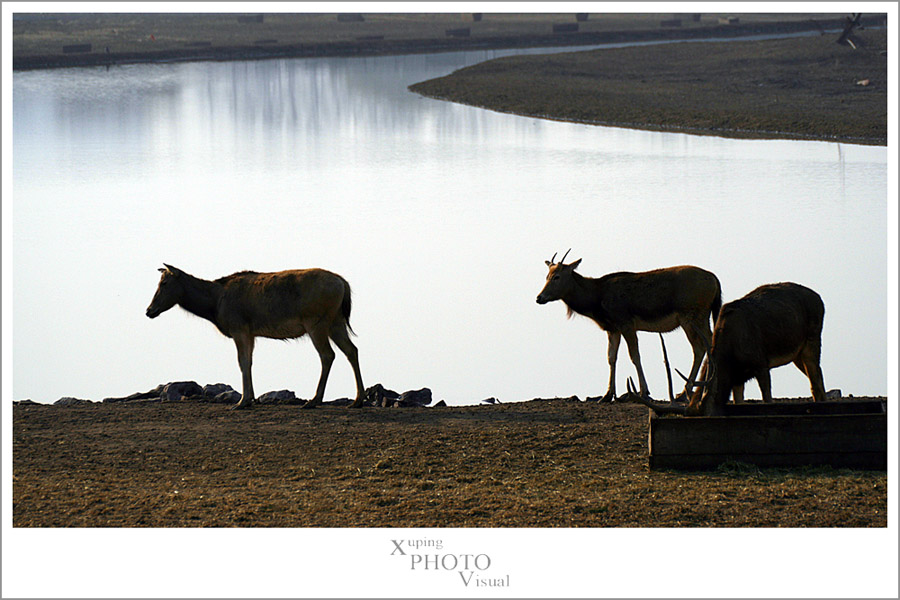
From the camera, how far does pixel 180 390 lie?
37.7 ft

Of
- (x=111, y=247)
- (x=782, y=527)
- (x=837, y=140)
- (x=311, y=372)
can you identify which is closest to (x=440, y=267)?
(x=311, y=372)

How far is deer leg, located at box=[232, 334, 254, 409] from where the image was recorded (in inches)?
418

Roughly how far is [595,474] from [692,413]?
925 millimetres

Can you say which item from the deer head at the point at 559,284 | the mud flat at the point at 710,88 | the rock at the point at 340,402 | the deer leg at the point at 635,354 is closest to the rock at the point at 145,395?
the rock at the point at 340,402

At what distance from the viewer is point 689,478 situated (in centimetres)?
777

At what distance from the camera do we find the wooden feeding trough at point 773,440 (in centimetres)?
783

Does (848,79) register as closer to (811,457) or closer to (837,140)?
(837,140)

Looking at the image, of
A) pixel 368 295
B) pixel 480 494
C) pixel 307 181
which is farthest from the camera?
pixel 307 181

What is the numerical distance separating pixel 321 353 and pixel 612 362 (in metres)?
2.86

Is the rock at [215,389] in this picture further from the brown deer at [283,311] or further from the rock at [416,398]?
the rock at [416,398]

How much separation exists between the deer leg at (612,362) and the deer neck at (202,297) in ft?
12.8

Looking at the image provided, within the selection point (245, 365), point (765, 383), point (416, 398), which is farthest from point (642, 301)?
point (245, 365)

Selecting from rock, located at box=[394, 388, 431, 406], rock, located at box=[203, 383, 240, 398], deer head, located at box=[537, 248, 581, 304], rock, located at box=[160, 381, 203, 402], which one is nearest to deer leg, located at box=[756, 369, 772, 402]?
deer head, located at box=[537, 248, 581, 304]

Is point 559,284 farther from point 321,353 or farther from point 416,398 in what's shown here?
point 321,353
